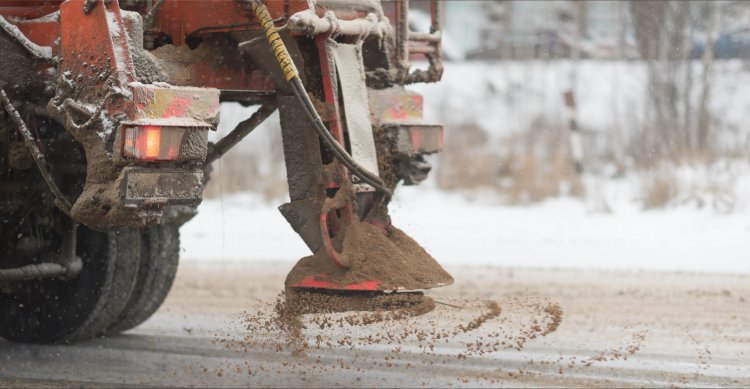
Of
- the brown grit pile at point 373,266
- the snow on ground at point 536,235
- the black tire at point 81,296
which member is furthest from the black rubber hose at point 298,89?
the snow on ground at point 536,235

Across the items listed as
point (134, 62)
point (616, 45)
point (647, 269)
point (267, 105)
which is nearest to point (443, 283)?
point (267, 105)

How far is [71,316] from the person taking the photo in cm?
600

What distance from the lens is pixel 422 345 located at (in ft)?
18.8

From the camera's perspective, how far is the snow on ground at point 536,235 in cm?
945

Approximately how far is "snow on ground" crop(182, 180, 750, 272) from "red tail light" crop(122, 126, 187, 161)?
395 centimetres

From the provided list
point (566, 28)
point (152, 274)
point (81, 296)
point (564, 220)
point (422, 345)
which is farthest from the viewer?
point (566, 28)

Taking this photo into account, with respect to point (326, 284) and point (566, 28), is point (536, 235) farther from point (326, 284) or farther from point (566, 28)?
point (566, 28)

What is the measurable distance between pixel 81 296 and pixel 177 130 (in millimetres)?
1666

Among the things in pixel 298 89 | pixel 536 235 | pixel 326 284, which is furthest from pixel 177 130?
pixel 536 235

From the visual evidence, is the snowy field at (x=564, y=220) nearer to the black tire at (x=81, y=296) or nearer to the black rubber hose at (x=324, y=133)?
the black tire at (x=81, y=296)

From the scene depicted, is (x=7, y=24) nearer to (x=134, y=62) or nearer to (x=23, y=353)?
(x=134, y=62)

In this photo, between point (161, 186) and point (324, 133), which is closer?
point (161, 186)

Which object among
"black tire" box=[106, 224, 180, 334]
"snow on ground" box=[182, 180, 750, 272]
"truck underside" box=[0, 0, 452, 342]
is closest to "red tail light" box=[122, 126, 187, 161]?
"truck underside" box=[0, 0, 452, 342]

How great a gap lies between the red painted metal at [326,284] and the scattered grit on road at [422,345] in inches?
2.0
